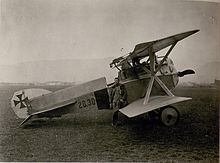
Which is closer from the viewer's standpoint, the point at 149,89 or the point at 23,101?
the point at 23,101

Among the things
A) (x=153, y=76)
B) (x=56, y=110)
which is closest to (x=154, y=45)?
(x=153, y=76)

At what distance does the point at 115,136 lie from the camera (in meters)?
1.51

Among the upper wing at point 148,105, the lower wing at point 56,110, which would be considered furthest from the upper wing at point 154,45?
the lower wing at point 56,110

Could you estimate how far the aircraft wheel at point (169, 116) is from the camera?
4.99 ft

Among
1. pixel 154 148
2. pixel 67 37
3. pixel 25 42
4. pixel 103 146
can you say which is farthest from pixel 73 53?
pixel 154 148

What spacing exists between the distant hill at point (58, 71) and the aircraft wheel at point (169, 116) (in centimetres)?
23

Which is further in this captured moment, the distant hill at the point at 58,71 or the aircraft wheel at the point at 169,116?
the aircraft wheel at the point at 169,116

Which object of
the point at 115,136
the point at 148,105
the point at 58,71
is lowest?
the point at 115,136

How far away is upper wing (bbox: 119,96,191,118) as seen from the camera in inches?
58.0

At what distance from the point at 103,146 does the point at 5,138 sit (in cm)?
34

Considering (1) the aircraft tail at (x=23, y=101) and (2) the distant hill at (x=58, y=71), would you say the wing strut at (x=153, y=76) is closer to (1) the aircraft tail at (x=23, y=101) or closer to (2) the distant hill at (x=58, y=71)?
(2) the distant hill at (x=58, y=71)

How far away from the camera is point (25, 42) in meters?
1.43

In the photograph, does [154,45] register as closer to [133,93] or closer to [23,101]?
[133,93]

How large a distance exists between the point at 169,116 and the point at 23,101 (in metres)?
0.53
